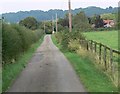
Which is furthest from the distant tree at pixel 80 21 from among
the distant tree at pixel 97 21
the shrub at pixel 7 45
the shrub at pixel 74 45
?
the shrub at pixel 7 45

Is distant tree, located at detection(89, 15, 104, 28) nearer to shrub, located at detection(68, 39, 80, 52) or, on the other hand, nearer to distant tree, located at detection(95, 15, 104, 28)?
distant tree, located at detection(95, 15, 104, 28)

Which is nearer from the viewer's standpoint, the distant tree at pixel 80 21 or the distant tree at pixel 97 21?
the distant tree at pixel 80 21

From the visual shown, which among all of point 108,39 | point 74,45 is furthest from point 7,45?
point 108,39

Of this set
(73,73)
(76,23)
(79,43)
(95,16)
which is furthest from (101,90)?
(95,16)

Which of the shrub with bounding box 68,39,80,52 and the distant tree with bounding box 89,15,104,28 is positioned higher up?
the shrub with bounding box 68,39,80,52

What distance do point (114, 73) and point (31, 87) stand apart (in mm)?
3029

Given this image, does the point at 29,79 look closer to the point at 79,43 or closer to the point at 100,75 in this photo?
the point at 100,75

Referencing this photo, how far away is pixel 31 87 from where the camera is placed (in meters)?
12.4

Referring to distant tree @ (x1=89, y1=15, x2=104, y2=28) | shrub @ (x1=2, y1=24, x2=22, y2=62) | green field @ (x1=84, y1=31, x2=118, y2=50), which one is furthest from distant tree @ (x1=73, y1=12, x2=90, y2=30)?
shrub @ (x1=2, y1=24, x2=22, y2=62)

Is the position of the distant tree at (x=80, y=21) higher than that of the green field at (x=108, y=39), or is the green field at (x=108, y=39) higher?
the green field at (x=108, y=39)

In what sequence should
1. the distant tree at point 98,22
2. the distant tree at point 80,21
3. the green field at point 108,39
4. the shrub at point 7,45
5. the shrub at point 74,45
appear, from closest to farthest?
the shrub at point 7,45, the shrub at point 74,45, the green field at point 108,39, the distant tree at point 80,21, the distant tree at point 98,22

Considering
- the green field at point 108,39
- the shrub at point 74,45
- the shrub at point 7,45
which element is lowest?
the green field at point 108,39

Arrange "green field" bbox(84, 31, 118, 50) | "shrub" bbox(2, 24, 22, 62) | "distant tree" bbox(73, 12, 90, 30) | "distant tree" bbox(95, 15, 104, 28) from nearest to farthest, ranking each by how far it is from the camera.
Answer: "shrub" bbox(2, 24, 22, 62) → "green field" bbox(84, 31, 118, 50) → "distant tree" bbox(73, 12, 90, 30) → "distant tree" bbox(95, 15, 104, 28)

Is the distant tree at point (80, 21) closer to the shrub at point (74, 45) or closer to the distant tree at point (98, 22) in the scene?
the distant tree at point (98, 22)
